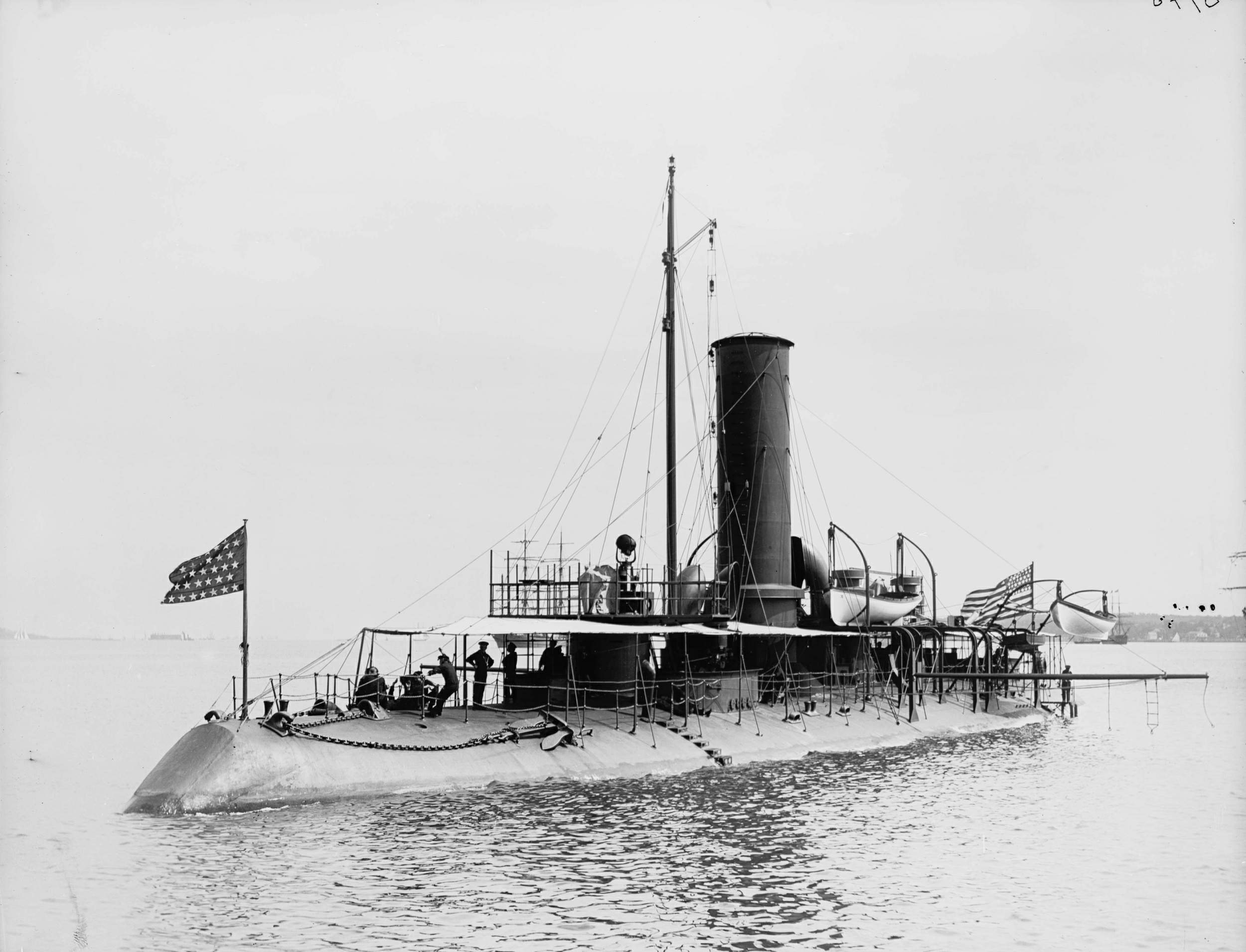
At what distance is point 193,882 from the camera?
62.7 feet

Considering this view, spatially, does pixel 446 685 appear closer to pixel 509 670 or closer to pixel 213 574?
pixel 509 670

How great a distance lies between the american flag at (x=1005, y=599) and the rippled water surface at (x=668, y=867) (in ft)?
63.8

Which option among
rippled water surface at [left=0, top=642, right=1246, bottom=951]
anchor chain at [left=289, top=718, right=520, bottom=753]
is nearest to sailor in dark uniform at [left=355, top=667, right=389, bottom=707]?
anchor chain at [left=289, top=718, right=520, bottom=753]

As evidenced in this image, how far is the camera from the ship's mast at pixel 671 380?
116 ft

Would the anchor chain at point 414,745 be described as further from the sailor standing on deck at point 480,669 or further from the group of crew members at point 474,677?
the sailor standing on deck at point 480,669

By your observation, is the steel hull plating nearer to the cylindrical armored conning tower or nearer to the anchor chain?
the anchor chain

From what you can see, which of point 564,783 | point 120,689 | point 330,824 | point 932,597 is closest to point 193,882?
point 330,824

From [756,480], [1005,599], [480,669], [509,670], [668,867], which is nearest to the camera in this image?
[668,867]

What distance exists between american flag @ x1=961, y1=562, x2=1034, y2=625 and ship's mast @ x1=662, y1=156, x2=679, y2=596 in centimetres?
2336

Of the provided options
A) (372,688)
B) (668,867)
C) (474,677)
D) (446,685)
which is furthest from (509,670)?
(668,867)

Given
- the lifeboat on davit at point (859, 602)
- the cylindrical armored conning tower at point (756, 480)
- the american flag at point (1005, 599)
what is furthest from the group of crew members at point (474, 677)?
the american flag at point (1005, 599)

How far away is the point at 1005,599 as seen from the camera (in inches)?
2159

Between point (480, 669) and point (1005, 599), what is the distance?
30.9 m

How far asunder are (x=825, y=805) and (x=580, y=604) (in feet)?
28.3
